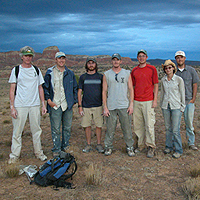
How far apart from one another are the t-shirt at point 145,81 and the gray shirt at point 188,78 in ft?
2.38

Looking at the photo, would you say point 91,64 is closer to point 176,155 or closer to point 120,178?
point 120,178

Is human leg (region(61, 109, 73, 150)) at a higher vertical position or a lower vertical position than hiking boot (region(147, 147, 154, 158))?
higher

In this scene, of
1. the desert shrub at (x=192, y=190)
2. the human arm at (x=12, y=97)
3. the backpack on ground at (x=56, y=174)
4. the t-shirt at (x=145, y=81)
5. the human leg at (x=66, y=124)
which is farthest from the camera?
the human leg at (x=66, y=124)

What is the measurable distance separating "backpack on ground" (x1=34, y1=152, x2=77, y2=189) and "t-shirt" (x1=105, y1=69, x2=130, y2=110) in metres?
1.56

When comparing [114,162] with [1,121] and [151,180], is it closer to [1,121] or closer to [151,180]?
[151,180]

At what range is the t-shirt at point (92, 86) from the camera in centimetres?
473

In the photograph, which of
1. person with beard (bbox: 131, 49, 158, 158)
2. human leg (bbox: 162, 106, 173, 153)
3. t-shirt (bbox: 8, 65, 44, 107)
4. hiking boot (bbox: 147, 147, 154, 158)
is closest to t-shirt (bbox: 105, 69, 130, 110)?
person with beard (bbox: 131, 49, 158, 158)

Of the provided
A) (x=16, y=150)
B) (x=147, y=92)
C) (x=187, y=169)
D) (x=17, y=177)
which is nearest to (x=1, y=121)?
(x=16, y=150)

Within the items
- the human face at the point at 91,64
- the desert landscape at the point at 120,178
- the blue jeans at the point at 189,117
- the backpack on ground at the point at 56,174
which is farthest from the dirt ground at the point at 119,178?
the human face at the point at 91,64

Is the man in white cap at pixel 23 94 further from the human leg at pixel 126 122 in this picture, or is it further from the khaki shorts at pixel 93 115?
the human leg at pixel 126 122

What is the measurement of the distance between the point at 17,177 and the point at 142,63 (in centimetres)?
344

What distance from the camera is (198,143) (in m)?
5.56

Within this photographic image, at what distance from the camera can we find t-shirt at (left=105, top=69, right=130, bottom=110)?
4480 mm

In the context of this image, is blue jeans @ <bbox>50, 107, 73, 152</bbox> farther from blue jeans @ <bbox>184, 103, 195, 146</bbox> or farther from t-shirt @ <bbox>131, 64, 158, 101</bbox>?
blue jeans @ <bbox>184, 103, 195, 146</bbox>
